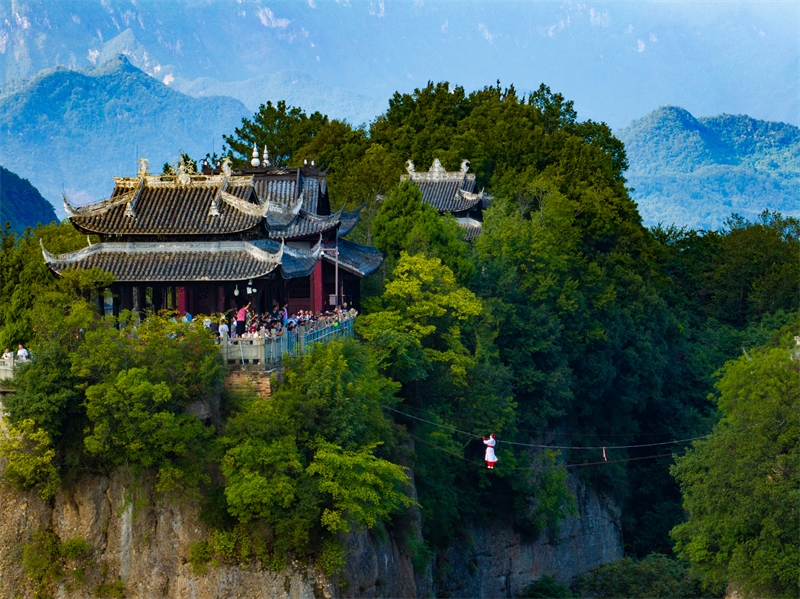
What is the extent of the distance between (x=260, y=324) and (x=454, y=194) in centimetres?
3535

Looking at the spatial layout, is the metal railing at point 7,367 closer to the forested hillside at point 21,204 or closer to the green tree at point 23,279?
the green tree at point 23,279

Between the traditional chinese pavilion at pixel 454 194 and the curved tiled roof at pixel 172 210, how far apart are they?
32436mm

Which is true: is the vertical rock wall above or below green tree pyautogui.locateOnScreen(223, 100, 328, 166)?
below

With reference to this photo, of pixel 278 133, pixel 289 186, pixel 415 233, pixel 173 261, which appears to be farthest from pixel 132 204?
pixel 278 133

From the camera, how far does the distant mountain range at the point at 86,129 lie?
16738 cm

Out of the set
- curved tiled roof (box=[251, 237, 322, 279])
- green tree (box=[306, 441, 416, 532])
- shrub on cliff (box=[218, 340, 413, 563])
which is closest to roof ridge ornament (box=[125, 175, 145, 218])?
curved tiled roof (box=[251, 237, 322, 279])

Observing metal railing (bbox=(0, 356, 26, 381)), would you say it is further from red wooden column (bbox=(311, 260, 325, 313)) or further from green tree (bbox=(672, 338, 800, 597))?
green tree (bbox=(672, 338, 800, 597))

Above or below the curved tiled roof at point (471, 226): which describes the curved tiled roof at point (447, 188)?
above

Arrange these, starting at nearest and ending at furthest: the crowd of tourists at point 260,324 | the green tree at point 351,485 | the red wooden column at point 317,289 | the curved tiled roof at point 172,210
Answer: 1. the green tree at point 351,485
2. the crowd of tourists at point 260,324
3. the curved tiled roof at point 172,210
4. the red wooden column at point 317,289

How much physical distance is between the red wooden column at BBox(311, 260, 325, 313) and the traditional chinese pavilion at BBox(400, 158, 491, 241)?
62.7ft

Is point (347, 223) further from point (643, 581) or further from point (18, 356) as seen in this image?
point (18, 356)

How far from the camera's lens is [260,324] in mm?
39719

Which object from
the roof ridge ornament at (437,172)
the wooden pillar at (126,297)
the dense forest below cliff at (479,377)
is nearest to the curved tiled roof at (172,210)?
the wooden pillar at (126,297)

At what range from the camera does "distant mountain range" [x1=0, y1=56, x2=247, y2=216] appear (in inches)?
6590
